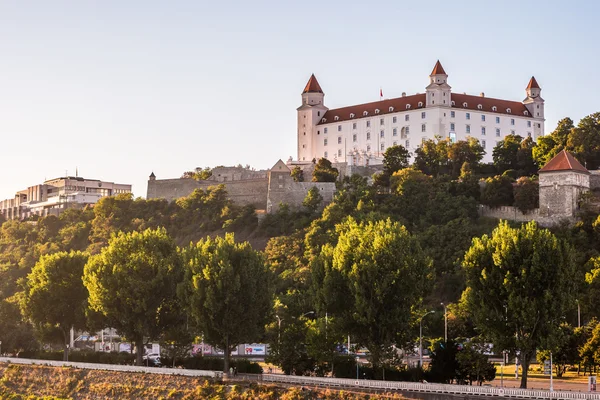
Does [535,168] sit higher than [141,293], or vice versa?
[535,168]

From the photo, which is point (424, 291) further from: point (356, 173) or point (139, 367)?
point (356, 173)

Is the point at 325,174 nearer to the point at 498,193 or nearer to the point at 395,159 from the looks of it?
the point at 395,159

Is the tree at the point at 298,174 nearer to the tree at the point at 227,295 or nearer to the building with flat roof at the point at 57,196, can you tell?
the building with flat roof at the point at 57,196

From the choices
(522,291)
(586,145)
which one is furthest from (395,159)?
(522,291)

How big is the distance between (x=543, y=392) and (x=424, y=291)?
12754 millimetres

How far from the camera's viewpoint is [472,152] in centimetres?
9712

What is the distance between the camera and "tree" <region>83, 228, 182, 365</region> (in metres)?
56.2

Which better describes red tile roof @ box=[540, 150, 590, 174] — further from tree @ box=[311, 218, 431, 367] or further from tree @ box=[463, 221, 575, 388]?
tree @ box=[463, 221, 575, 388]

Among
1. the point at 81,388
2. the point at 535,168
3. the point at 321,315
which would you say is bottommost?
the point at 81,388

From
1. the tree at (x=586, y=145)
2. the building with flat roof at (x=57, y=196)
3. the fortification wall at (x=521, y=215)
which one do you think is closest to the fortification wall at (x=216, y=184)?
the building with flat roof at (x=57, y=196)

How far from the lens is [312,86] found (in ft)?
390

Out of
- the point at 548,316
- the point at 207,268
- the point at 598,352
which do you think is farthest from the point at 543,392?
the point at 207,268

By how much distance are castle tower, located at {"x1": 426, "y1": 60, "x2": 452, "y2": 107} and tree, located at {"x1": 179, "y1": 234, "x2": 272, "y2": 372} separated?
5796 cm

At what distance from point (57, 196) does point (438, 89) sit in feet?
168
